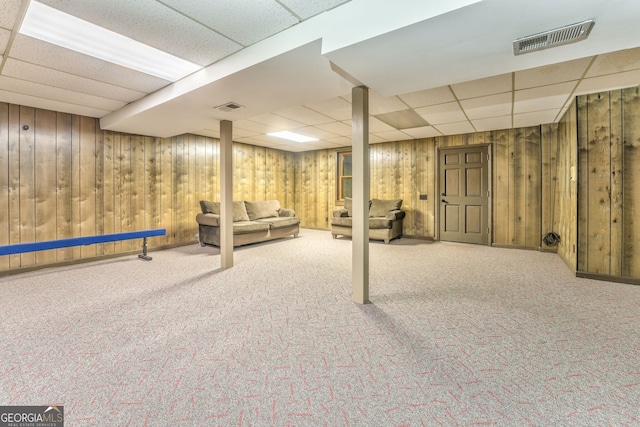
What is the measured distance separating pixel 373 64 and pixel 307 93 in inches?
38.2

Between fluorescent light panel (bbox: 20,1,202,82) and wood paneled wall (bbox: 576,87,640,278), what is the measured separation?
15.8 ft

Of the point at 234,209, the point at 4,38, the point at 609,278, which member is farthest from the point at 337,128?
the point at 609,278

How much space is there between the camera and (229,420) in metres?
1.40

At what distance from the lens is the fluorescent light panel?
7.22ft

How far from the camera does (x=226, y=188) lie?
4.25m

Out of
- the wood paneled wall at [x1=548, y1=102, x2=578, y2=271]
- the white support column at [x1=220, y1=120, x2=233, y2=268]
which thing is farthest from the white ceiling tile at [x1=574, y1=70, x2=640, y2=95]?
the white support column at [x1=220, y1=120, x2=233, y2=268]

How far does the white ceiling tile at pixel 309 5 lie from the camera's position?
1993 mm

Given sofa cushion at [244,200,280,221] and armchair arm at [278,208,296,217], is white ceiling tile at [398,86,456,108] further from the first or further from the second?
sofa cushion at [244,200,280,221]

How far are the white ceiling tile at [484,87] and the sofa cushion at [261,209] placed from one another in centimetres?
488

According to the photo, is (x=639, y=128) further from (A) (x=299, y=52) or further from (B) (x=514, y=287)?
(A) (x=299, y=52)

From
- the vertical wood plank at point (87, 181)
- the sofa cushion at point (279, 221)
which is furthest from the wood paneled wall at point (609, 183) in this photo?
the vertical wood plank at point (87, 181)

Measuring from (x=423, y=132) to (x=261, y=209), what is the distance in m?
4.10

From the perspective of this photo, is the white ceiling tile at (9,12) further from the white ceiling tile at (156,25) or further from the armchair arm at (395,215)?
the armchair arm at (395,215)

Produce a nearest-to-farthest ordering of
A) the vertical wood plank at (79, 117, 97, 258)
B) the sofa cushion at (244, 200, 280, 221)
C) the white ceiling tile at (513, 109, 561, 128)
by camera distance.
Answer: the white ceiling tile at (513, 109, 561, 128)
the vertical wood plank at (79, 117, 97, 258)
the sofa cushion at (244, 200, 280, 221)
